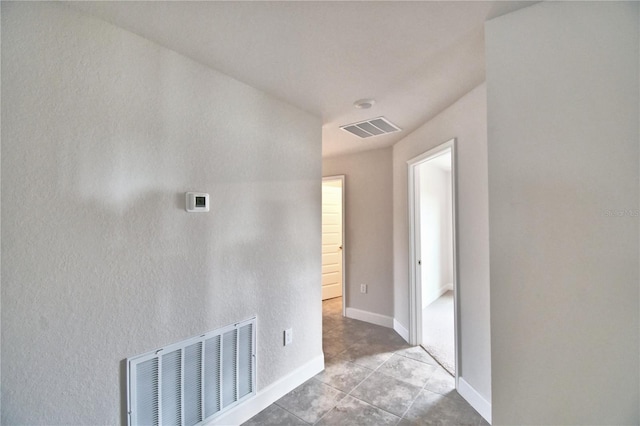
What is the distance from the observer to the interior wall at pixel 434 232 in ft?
14.6

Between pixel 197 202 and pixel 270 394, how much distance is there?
5.06 ft

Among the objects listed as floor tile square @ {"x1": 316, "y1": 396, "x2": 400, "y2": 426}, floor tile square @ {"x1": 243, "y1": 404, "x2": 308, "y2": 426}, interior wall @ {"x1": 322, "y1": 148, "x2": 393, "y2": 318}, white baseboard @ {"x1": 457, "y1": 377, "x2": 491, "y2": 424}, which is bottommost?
floor tile square @ {"x1": 316, "y1": 396, "x2": 400, "y2": 426}

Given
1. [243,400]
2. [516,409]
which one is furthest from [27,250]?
[516,409]

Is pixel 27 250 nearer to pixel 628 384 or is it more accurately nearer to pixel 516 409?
pixel 516 409

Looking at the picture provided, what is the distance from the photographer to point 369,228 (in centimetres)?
378

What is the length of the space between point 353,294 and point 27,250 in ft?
11.4

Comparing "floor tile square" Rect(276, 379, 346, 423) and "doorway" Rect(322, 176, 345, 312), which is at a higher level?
"doorway" Rect(322, 176, 345, 312)

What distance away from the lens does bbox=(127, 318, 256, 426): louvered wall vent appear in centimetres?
140

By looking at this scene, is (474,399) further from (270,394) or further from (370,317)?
(370,317)

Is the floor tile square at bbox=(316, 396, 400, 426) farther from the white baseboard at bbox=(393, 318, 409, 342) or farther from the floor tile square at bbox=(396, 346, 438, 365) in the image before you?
the white baseboard at bbox=(393, 318, 409, 342)

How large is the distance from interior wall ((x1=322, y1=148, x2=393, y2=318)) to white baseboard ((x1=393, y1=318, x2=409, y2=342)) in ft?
0.49

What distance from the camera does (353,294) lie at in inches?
155

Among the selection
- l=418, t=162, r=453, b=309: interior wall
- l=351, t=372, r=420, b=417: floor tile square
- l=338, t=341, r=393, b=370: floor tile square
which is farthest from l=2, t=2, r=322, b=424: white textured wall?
l=418, t=162, r=453, b=309: interior wall

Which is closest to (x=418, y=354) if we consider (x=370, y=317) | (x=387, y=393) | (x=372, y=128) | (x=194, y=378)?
(x=387, y=393)
